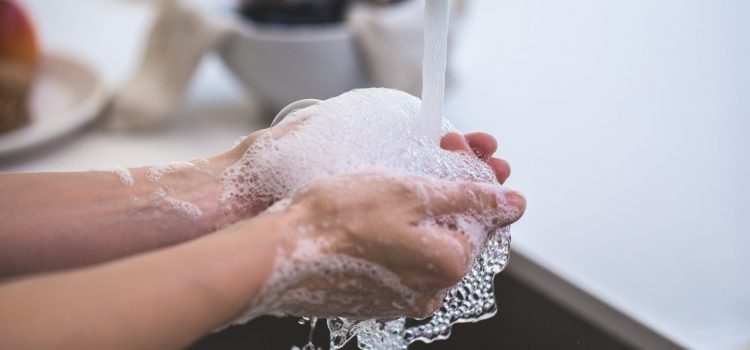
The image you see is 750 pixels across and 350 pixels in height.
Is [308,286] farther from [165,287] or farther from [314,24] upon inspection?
[314,24]

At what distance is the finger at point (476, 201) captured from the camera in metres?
0.36

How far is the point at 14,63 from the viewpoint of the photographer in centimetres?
69

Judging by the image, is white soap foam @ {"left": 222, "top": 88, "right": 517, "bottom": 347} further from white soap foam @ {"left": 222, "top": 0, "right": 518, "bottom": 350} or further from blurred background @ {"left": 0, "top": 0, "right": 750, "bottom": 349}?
blurred background @ {"left": 0, "top": 0, "right": 750, "bottom": 349}

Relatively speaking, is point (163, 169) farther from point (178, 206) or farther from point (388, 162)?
point (388, 162)

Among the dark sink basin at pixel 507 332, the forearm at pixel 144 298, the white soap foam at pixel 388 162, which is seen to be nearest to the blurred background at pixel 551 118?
the dark sink basin at pixel 507 332

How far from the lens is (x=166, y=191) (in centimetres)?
43

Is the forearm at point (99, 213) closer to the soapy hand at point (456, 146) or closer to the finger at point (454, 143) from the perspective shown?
the soapy hand at point (456, 146)

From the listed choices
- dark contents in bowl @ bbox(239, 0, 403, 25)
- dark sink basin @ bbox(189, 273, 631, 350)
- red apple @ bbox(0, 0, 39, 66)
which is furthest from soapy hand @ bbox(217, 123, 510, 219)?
red apple @ bbox(0, 0, 39, 66)

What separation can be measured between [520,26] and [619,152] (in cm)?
22

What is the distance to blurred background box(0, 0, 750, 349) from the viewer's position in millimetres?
529

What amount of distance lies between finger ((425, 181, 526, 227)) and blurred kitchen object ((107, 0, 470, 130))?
0.87 ft

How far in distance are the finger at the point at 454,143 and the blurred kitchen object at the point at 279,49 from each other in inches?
8.2

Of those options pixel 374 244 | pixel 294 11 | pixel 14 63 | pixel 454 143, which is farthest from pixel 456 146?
pixel 14 63

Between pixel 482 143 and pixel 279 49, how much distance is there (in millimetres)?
261
